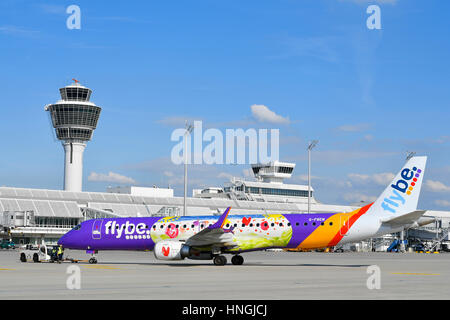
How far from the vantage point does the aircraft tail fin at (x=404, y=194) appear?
34.8m

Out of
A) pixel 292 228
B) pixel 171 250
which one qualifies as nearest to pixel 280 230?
pixel 292 228

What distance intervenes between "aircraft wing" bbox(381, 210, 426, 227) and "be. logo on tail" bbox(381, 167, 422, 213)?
758 mm

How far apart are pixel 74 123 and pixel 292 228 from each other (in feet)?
397

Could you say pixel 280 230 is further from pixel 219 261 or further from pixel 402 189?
pixel 402 189

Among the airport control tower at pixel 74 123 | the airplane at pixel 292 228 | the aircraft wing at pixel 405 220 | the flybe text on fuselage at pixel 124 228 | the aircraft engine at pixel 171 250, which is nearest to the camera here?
the aircraft wing at pixel 405 220

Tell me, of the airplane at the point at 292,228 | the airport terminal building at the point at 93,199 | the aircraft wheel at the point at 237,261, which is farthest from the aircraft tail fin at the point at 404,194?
the airport terminal building at the point at 93,199

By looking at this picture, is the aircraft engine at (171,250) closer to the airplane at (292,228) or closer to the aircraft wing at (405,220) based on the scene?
the airplane at (292,228)

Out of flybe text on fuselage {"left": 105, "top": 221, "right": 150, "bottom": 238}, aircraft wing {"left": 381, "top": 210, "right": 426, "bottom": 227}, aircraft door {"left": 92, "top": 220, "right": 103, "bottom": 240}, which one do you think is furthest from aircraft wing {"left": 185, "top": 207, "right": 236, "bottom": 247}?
aircraft wing {"left": 381, "top": 210, "right": 426, "bottom": 227}

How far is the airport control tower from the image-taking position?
148 metres

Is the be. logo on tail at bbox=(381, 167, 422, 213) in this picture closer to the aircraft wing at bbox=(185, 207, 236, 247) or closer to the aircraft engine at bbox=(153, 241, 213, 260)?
the aircraft wing at bbox=(185, 207, 236, 247)

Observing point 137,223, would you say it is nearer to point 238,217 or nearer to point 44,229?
point 238,217
